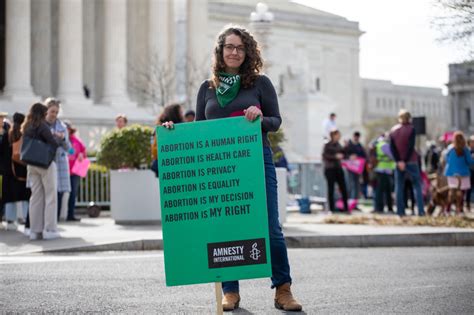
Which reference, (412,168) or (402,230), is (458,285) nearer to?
(402,230)

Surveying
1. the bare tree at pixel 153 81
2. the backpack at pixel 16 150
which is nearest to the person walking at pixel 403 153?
the backpack at pixel 16 150

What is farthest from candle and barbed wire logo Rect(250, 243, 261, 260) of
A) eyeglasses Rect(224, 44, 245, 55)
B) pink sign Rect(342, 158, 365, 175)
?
pink sign Rect(342, 158, 365, 175)

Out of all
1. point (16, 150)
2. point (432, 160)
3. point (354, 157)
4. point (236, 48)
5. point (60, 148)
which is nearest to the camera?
point (236, 48)

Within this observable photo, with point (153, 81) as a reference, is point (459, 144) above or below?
below

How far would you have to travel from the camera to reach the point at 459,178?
2214 centimetres

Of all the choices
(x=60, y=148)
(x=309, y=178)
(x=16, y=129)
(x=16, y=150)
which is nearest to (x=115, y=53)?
(x=309, y=178)

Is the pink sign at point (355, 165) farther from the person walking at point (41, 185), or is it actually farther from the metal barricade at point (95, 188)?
the person walking at point (41, 185)

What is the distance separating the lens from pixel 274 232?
7.96 m

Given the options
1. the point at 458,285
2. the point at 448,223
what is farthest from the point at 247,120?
the point at 448,223

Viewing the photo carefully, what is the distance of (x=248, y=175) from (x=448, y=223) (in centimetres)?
1110

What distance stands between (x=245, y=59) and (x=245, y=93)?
10.1 inches

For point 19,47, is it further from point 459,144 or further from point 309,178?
point 459,144

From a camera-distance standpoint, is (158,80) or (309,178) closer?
(309,178)

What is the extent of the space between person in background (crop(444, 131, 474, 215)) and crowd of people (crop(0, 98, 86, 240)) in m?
7.93
